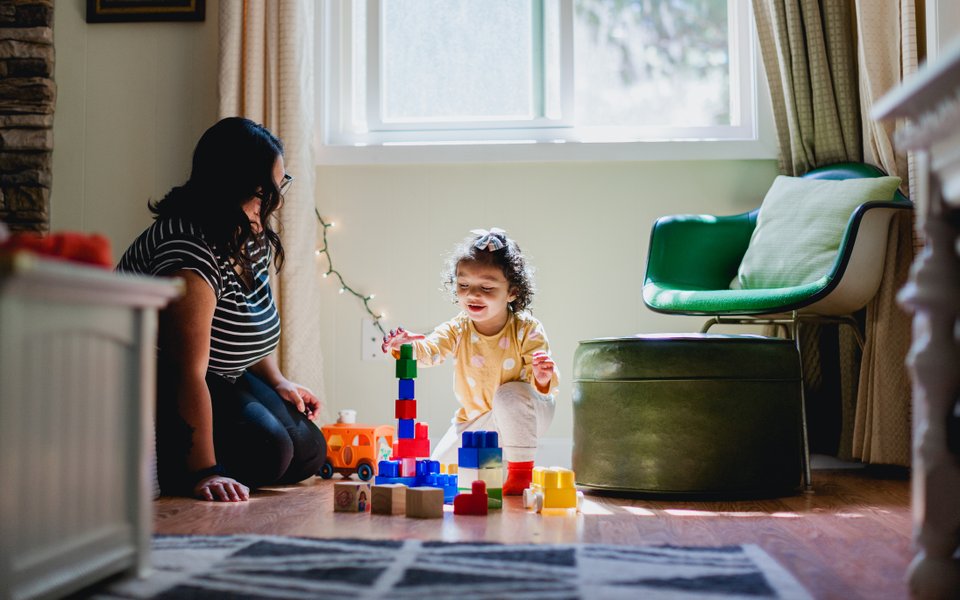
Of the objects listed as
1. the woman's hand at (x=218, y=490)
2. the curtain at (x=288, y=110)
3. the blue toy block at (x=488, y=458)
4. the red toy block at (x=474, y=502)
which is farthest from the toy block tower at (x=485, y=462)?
the curtain at (x=288, y=110)

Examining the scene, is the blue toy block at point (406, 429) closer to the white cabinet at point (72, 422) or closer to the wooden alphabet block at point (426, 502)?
the wooden alphabet block at point (426, 502)

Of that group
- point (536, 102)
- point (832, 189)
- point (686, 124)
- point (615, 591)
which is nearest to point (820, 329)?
point (832, 189)

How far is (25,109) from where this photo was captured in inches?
127

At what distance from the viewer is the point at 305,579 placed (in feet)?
4.02

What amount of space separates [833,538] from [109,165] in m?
2.68

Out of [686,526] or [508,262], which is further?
[508,262]

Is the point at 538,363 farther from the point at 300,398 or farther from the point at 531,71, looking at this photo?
the point at 531,71

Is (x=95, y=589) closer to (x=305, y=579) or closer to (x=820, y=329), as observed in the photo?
(x=305, y=579)

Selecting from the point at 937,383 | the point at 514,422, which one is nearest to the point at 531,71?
the point at 514,422

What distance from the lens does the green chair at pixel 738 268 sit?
7.83ft

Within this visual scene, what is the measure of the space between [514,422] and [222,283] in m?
0.80

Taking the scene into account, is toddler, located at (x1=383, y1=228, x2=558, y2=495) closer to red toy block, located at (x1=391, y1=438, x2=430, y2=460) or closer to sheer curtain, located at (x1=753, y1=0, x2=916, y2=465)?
red toy block, located at (x1=391, y1=438, x2=430, y2=460)

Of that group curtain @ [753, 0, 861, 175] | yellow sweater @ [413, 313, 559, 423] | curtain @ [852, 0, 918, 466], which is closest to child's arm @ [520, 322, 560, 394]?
yellow sweater @ [413, 313, 559, 423]

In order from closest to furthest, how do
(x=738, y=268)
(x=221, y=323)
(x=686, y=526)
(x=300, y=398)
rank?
1. (x=686, y=526)
2. (x=221, y=323)
3. (x=300, y=398)
4. (x=738, y=268)
